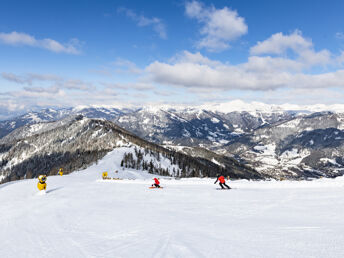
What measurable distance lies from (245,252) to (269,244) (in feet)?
4.72

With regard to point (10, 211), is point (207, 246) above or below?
above

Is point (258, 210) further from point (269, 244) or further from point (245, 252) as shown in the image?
point (245, 252)

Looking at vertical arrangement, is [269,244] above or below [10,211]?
above

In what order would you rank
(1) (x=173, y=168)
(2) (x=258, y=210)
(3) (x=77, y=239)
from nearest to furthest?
(3) (x=77, y=239) → (2) (x=258, y=210) → (1) (x=173, y=168)

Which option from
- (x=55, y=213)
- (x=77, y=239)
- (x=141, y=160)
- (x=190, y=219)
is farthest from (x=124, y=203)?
(x=141, y=160)

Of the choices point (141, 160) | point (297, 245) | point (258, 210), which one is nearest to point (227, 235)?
point (297, 245)

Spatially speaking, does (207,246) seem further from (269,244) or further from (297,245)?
(297,245)

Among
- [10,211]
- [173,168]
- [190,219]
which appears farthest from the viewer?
[173,168]

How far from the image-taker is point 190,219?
50.6 feet

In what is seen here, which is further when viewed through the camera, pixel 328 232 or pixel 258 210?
pixel 258 210

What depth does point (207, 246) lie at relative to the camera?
10.1 metres

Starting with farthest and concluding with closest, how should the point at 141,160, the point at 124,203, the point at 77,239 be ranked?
the point at 141,160
the point at 124,203
the point at 77,239

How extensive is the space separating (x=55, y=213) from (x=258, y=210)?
1614 centimetres

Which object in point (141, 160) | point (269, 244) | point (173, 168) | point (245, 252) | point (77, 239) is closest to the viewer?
point (245, 252)
